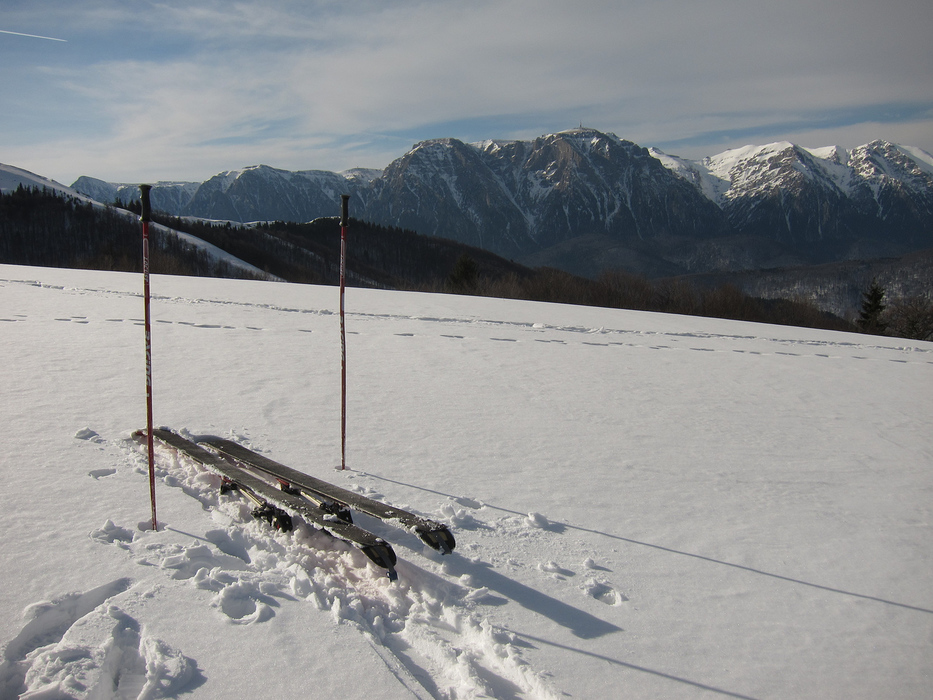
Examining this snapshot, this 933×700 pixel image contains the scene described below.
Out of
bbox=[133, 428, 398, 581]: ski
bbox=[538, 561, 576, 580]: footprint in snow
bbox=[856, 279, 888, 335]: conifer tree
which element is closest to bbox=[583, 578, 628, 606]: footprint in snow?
bbox=[538, 561, 576, 580]: footprint in snow

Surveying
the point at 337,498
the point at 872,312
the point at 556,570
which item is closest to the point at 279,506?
the point at 337,498

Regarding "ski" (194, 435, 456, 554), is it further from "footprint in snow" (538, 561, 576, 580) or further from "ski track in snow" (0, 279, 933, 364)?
"ski track in snow" (0, 279, 933, 364)

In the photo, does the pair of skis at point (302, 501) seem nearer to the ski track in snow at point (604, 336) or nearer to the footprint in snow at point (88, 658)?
the footprint in snow at point (88, 658)

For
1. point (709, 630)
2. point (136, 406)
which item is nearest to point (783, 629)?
point (709, 630)

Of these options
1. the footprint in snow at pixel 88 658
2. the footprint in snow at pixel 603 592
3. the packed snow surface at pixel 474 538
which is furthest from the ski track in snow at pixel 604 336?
the footprint in snow at pixel 88 658

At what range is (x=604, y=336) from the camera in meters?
A: 15.0

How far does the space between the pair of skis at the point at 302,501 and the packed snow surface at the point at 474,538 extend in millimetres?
154

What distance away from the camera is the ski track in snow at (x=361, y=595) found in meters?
3.05

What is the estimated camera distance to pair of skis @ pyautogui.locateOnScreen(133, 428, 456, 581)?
3870 mm

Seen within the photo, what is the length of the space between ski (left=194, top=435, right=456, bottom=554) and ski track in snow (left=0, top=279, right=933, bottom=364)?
7617mm

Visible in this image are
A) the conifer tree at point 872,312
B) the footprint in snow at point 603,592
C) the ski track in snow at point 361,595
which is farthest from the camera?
the conifer tree at point 872,312

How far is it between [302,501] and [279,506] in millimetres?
204

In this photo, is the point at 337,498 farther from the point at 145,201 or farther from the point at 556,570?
the point at 145,201

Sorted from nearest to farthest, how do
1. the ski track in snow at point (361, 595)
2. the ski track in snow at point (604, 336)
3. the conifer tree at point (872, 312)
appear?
the ski track in snow at point (361, 595) < the ski track in snow at point (604, 336) < the conifer tree at point (872, 312)
